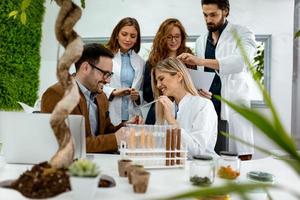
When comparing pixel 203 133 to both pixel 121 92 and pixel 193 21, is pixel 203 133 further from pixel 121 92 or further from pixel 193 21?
pixel 193 21

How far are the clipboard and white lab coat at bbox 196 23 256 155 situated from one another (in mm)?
147

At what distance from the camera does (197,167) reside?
1.49 m

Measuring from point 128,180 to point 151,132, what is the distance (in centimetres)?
33

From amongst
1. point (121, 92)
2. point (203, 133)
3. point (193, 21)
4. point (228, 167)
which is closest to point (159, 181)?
point (228, 167)

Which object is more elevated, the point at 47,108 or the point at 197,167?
the point at 47,108

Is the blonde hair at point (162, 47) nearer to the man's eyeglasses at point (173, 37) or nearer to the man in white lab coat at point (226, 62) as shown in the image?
the man's eyeglasses at point (173, 37)

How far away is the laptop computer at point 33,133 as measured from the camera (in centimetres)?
164

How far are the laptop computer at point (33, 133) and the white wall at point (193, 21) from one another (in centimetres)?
304

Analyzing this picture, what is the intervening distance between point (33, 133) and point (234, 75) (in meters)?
2.45

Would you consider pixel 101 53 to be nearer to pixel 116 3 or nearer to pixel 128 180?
pixel 128 180

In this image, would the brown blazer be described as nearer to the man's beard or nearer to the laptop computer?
the laptop computer

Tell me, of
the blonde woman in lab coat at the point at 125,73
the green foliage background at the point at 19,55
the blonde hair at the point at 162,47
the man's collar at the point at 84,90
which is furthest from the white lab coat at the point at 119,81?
the green foliage background at the point at 19,55

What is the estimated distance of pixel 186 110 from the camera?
2469 millimetres

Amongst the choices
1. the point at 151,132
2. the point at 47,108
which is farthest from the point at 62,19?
the point at 47,108
